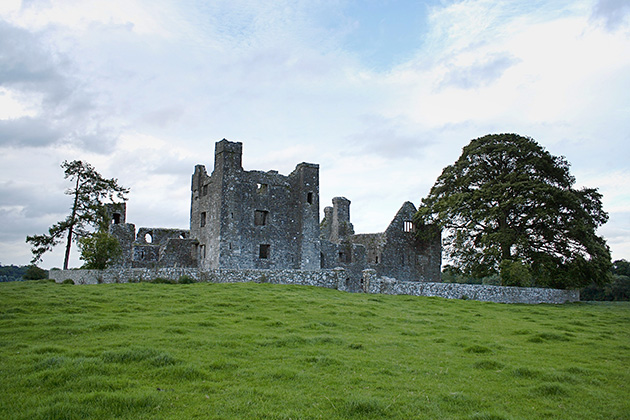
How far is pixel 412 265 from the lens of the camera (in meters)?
42.6

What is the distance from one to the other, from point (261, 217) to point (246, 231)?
1.71 meters

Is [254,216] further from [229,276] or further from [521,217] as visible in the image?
[521,217]

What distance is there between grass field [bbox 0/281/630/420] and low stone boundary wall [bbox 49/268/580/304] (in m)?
7.21

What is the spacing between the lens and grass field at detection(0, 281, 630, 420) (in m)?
7.98

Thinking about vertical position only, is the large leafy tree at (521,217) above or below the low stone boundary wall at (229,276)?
above

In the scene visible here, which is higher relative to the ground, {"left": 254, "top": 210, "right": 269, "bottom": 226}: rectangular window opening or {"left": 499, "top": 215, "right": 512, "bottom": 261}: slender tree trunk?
{"left": 254, "top": 210, "right": 269, "bottom": 226}: rectangular window opening

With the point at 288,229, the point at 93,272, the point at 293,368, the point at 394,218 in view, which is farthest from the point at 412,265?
the point at 293,368

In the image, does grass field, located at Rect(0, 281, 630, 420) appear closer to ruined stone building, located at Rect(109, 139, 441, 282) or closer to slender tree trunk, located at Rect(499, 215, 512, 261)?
ruined stone building, located at Rect(109, 139, 441, 282)

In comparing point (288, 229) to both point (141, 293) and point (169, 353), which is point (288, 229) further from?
point (169, 353)

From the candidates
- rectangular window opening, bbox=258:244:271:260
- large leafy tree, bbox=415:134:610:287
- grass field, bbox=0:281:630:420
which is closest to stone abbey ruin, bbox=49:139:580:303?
rectangular window opening, bbox=258:244:271:260

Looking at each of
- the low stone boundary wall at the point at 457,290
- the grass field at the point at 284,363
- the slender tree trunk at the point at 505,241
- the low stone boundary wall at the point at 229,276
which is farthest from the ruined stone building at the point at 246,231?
the grass field at the point at 284,363

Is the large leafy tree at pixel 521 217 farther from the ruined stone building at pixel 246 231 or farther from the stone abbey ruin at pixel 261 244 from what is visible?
the ruined stone building at pixel 246 231

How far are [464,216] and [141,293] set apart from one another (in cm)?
2719

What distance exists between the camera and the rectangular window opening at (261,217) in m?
33.9
